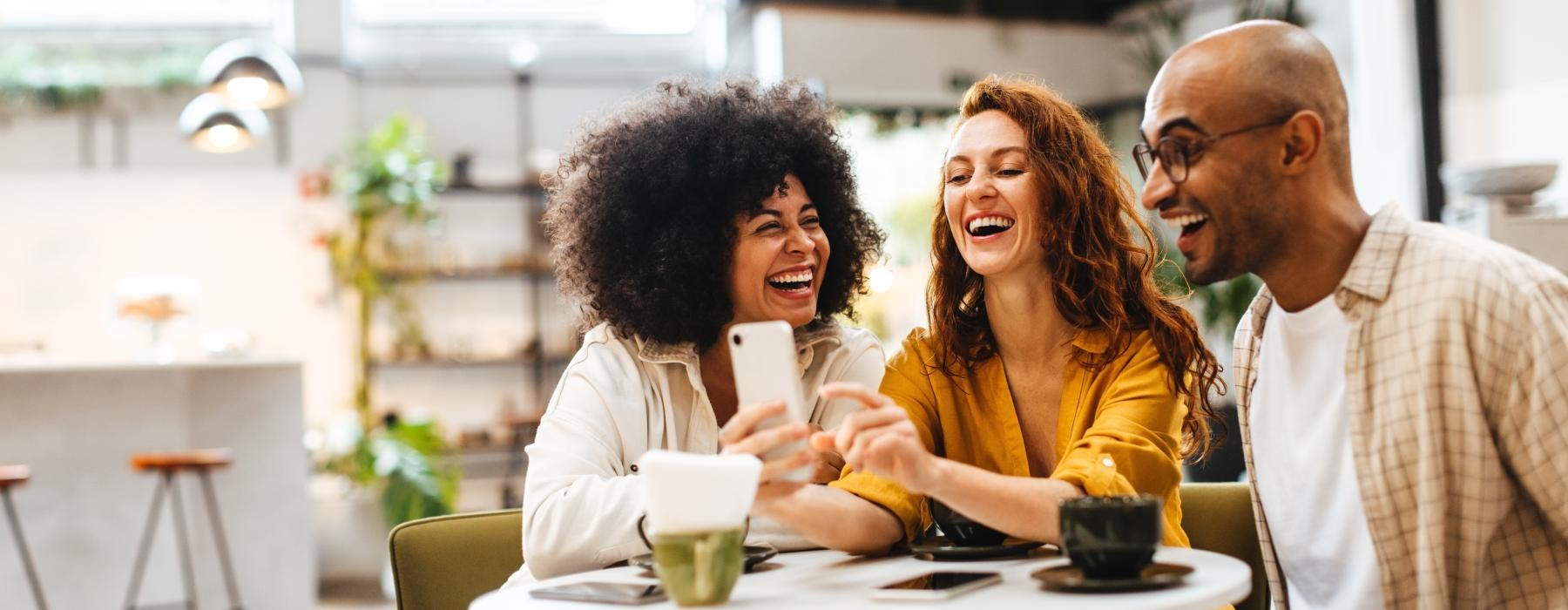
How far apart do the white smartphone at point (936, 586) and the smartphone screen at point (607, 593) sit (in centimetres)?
24

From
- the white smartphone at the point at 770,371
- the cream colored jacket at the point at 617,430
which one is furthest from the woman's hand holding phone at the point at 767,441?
the cream colored jacket at the point at 617,430

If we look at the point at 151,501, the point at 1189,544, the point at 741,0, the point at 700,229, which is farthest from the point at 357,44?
the point at 1189,544

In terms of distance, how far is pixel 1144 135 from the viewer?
171 cm

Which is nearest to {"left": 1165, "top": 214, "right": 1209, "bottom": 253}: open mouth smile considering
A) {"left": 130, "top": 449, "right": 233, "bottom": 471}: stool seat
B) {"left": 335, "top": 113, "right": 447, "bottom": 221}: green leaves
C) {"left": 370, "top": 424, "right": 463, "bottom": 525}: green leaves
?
{"left": 130, "top": 449, "right": 233, "bottom": 471}: stool seat

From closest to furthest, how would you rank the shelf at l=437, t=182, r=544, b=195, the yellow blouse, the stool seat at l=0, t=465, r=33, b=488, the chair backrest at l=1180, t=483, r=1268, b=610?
the yellow blouse < the chair backrest at l=1180, t=483, r=1268, b=610 < the stool seat at l=0, t=465, r=33, b=488 < the shelf at l=437, t=182, r=544, b=195

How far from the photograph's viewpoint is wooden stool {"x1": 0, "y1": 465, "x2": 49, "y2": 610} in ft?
16.4

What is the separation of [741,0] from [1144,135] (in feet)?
23.3

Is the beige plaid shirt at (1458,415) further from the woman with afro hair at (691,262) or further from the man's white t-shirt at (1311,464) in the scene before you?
the woman with afro hair at (691,262)

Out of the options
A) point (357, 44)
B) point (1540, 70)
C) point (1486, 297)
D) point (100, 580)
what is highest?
point (357, 44)

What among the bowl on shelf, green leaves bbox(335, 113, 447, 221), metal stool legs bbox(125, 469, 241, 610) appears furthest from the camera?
green leaves bbox(335, 113, 447, 221)

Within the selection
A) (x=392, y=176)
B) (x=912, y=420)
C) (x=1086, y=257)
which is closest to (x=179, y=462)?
(x=392, y=176)

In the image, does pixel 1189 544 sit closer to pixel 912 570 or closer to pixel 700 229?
pixel 912 570

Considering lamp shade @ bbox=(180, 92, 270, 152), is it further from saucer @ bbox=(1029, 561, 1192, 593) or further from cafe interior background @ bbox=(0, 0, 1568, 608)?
saucer @ bbox=(1029, 561, 1192, 593)

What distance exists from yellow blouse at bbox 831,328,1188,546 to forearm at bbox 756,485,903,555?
1.7 inches
